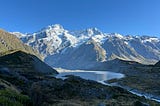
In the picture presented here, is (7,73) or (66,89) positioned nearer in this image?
(66,89)

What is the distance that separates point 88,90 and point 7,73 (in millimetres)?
23822

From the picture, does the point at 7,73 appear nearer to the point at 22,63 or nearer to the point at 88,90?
the point at 88,90

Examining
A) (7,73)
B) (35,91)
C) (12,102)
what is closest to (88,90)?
(7,73)

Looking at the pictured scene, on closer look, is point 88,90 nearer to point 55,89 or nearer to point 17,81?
point 55,89

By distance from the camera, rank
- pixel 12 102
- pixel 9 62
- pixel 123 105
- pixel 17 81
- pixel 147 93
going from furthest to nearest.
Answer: pixel 9 62 → pixel 147 93 → pixel 17 81 → pixel 123 105 → pixel 12 102

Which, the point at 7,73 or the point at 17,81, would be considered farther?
the point at 7,73

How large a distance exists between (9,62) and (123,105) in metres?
155

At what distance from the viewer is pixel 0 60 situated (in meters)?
197

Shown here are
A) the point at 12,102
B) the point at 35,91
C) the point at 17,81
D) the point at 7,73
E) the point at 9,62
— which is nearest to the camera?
the point at 12,102

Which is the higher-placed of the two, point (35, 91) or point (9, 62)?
point (9, 62)

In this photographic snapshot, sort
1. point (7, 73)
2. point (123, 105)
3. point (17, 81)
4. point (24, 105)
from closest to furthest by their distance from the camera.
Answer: point (24, 105) → point (123, 105) → point (17, 81) → point (7, 73)

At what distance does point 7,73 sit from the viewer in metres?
74.5

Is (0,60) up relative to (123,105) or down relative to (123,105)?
up

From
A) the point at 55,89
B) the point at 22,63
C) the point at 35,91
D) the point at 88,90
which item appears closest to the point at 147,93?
the point at 88,90
